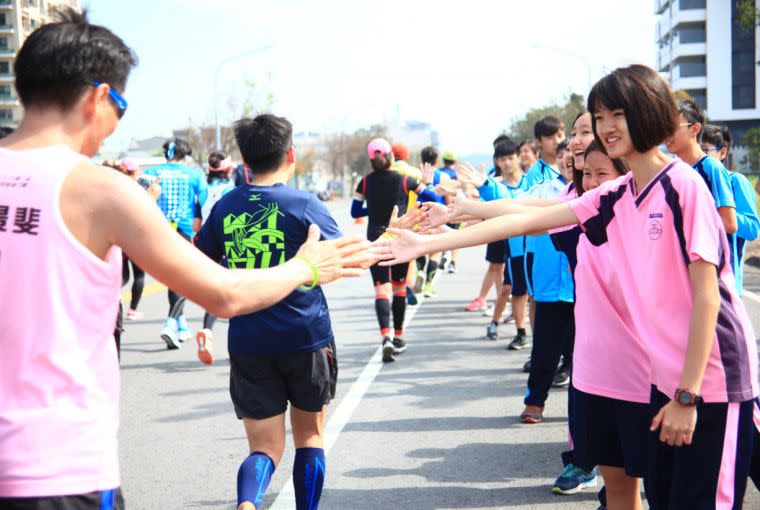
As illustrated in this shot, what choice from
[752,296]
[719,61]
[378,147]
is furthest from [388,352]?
[719,61]

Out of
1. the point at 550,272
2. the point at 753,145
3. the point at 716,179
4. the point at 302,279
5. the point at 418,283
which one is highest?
the point at 753,145

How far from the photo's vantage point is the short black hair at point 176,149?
1031 centimetres

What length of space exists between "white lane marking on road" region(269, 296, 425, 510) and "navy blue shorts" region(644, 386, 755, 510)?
8.03 feet

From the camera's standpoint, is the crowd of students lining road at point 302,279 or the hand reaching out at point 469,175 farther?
the hand reaching out at point 469,175

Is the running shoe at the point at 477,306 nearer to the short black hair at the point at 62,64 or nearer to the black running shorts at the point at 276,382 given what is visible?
the black running shorts at the point at 276,382

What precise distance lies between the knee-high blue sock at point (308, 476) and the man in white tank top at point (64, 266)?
195 cm

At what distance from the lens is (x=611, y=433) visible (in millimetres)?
3758

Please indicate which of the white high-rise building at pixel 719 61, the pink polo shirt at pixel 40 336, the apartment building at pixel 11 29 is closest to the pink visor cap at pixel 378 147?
the pink polo shirt at pixel 40 336

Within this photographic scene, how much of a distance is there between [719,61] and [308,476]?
8336cm

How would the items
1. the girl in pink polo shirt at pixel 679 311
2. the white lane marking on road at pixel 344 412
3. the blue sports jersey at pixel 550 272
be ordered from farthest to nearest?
1. the blue sports jersey at pixel 550 272
2. the white lane marking on road at pixel 344 412
3. the girl in pink polo shirt at pixel 679 311

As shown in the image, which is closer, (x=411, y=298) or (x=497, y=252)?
(x=497, y=252)

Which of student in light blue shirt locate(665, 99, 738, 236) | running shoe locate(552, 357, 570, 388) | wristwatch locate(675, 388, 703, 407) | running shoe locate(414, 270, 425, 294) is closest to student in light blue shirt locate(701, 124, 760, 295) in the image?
student in light blue shirt locate(665, 99, 738, 236)

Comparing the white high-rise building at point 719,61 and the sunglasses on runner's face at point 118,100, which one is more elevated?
the white high-rise building at point 719,61

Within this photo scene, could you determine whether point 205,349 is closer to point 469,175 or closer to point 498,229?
point 498,229
